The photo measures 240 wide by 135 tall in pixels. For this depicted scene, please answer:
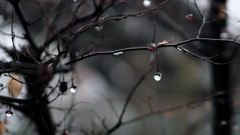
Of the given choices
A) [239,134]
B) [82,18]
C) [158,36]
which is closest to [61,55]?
[82,18]

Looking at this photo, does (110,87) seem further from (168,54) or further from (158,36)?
(158,36)

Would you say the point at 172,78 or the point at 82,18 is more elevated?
the point at 82,18

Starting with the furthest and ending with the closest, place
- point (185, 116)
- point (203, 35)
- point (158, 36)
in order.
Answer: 1. point (158, 36)
2. point (185, 116)
3. point (203, 35)

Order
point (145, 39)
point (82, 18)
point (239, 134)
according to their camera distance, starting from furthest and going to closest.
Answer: point (145, 39) < point (239, 134) < point (82, 18)

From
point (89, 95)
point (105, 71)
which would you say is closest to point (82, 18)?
point (89, 95)

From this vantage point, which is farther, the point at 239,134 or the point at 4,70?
the point at 239,134

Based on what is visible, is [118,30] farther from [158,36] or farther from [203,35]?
[203,35]

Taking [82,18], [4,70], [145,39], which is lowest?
[145,39]

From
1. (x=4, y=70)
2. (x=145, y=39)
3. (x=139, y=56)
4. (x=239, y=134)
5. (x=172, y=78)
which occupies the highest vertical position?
(x=4, y=70)

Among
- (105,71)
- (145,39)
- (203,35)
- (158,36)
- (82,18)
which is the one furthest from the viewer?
(105,71)
